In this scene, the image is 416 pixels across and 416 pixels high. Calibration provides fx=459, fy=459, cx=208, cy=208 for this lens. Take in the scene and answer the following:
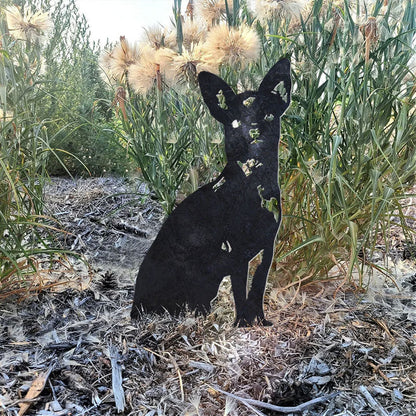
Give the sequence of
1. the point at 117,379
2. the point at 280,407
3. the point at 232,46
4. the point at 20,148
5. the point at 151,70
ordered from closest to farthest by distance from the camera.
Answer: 1. the point at 280,407
2. the point at 117,379
3. the point at 232,46
4. the point at 151,70
5. the point at 20,148

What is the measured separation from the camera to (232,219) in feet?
5.32

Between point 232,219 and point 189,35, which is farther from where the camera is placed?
point 189,35

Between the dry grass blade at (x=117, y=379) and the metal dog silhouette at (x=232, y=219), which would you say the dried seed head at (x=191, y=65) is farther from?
the dry grass blade at (x=117, y=379)

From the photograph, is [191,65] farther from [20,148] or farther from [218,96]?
[20,148]

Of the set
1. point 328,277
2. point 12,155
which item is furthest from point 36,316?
point 328,277

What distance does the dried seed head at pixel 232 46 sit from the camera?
5.27 feet

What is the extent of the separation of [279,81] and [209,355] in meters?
0.97

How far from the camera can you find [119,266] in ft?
8.23

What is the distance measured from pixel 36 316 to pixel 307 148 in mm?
1302

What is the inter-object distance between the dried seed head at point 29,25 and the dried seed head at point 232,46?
77 centimetres

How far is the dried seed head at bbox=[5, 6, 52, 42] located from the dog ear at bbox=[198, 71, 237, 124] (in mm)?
864

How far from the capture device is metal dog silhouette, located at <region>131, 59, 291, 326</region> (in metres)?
1.56

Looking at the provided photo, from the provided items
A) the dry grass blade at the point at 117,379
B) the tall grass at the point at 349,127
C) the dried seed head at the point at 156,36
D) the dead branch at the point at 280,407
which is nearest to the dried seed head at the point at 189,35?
the dried seed head at the point at 156,36

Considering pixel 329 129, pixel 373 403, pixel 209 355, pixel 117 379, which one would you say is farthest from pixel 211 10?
pixel 373 403
